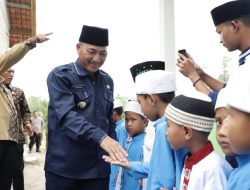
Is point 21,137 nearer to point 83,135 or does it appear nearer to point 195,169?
point 83,135

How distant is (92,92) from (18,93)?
2.26 m

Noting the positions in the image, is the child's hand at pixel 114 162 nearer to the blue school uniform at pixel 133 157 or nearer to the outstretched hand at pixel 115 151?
the outstretched hand at pixel 115 151

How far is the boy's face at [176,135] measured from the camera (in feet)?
5.59

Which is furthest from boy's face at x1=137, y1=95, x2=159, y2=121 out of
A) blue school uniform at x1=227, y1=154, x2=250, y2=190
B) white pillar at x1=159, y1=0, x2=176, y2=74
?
white pillar at x1=159, y1=0, x2=176, y2=74

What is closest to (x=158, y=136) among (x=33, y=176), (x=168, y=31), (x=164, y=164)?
(x=164, y=164)

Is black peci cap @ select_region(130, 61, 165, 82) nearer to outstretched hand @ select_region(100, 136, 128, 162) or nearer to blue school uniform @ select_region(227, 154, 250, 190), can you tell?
outstretched hand @ select_region(100, 136, 128, 162)

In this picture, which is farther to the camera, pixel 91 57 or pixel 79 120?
pixel 91 57

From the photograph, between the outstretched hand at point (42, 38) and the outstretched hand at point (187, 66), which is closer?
the outstretched hand at point (187, 66)

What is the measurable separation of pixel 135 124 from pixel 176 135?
1.61 m

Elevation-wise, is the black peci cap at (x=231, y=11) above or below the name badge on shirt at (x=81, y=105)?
above

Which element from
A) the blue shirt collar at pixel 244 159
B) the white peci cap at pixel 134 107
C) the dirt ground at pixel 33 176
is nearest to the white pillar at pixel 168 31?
the white peci cap at pixel 134 107

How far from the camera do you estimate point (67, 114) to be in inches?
86.3

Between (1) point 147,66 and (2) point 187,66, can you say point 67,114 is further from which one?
(2) point 187,66

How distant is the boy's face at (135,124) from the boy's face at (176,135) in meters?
1.55
